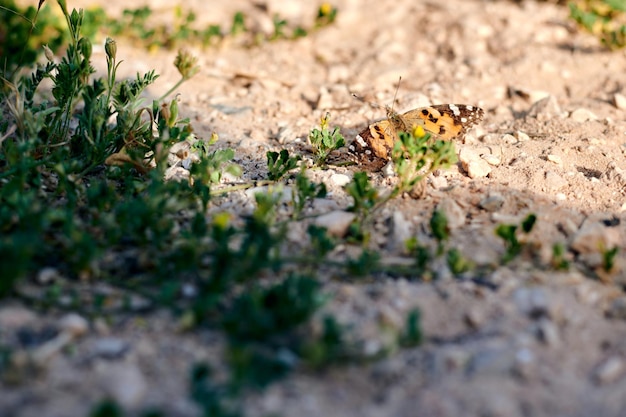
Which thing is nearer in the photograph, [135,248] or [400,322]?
[400,322]

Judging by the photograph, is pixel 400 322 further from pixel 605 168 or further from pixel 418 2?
pixel 418 2

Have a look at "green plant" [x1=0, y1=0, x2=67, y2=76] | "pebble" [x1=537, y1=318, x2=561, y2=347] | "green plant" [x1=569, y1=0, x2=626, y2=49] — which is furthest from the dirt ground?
"green plant" [x1=0, y1=0, x2=67, y2=76]

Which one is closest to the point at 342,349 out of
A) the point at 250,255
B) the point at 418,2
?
the point at 250,255

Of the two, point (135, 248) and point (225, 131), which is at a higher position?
point (225, 131)

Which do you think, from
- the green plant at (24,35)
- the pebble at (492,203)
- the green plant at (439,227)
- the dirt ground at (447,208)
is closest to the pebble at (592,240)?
the dirt ground at (447,208)

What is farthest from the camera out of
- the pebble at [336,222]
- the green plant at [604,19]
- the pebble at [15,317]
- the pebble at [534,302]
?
the green plant at [604,19]

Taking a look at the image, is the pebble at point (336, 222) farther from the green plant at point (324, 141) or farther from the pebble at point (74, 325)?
the pebble at point (74, 325)

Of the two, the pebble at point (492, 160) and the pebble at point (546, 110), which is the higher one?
the pebble at point (546, 110)

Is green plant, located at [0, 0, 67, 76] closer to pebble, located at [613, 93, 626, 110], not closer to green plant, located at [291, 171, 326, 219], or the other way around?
green plant, located at [291, 171, 326, 219]
